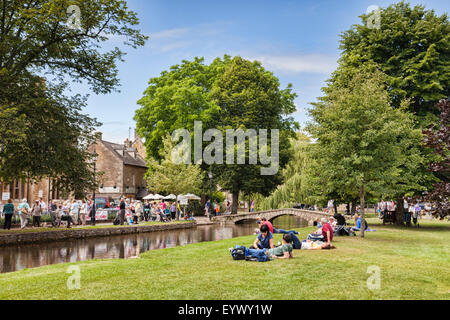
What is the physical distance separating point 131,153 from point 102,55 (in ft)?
143

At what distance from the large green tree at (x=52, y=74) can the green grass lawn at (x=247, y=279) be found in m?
9.89

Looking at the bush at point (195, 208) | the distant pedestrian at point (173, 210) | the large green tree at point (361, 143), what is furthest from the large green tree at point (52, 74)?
the bush at point (195, 208)

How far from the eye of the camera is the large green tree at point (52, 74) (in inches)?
776

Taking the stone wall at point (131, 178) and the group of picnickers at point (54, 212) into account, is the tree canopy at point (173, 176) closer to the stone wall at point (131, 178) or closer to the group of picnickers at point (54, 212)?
the group of picnickers at point (54, 212)

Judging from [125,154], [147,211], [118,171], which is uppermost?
[125,154]

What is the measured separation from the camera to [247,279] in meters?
9.50

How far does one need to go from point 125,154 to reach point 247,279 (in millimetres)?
57036

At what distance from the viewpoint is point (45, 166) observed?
21.3 metres

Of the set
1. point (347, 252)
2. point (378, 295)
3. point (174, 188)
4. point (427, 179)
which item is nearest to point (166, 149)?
point (174, 188)

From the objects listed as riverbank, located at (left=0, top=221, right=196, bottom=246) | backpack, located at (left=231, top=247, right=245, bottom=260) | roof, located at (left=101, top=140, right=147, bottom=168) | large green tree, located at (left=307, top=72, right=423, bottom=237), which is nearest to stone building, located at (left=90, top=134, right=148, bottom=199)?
roof, located at (left=101, top=140, right=147, bottom=168)

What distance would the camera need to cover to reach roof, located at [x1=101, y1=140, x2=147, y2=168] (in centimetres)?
6066

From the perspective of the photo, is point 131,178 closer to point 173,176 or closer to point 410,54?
point 173,176

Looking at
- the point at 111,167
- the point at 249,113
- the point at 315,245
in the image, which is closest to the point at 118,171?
the point at 111,167
